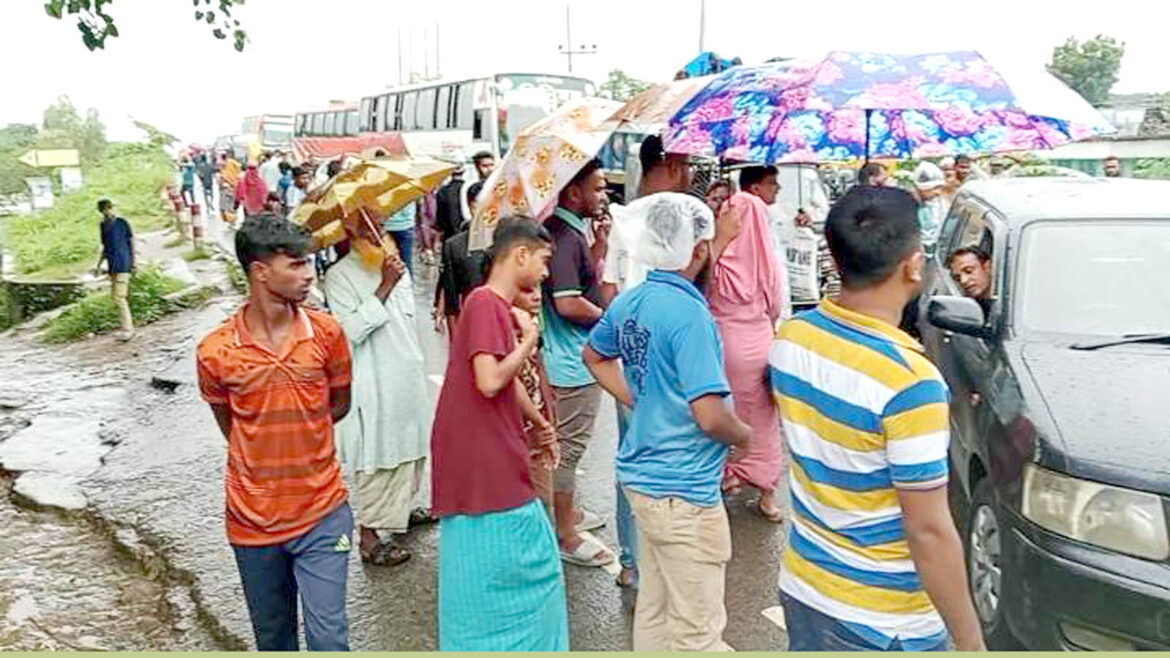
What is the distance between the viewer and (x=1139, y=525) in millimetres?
2781

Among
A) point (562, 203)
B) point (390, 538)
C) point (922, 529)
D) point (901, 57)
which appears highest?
point (901, 57)

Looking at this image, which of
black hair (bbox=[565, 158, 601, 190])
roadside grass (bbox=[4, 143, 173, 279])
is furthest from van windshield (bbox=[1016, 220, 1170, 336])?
roadside grass (bbox=[4, 143, 173, 279])

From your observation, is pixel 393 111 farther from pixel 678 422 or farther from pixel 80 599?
pixel 678 422

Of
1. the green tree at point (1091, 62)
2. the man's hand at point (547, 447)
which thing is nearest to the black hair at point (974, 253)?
the man's hand at point (547, 447)

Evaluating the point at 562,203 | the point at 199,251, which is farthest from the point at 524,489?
the point at 199,251

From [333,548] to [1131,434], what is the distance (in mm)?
2403

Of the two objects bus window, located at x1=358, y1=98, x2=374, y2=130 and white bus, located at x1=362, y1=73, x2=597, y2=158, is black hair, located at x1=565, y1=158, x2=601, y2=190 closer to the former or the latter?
white bus, located at x1=362, y1=73, x2=597, y2=158

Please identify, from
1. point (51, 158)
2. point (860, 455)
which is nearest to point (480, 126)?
point (860, 455)

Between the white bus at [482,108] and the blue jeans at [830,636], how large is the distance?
656 inches

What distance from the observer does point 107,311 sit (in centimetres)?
1232

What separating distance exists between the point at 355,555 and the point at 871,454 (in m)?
3.23

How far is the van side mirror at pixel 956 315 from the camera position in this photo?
3.71 m

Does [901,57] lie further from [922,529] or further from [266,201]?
[266,201]

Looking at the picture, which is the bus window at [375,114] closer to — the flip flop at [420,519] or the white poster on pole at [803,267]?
the white poster on pole at [803,267]
